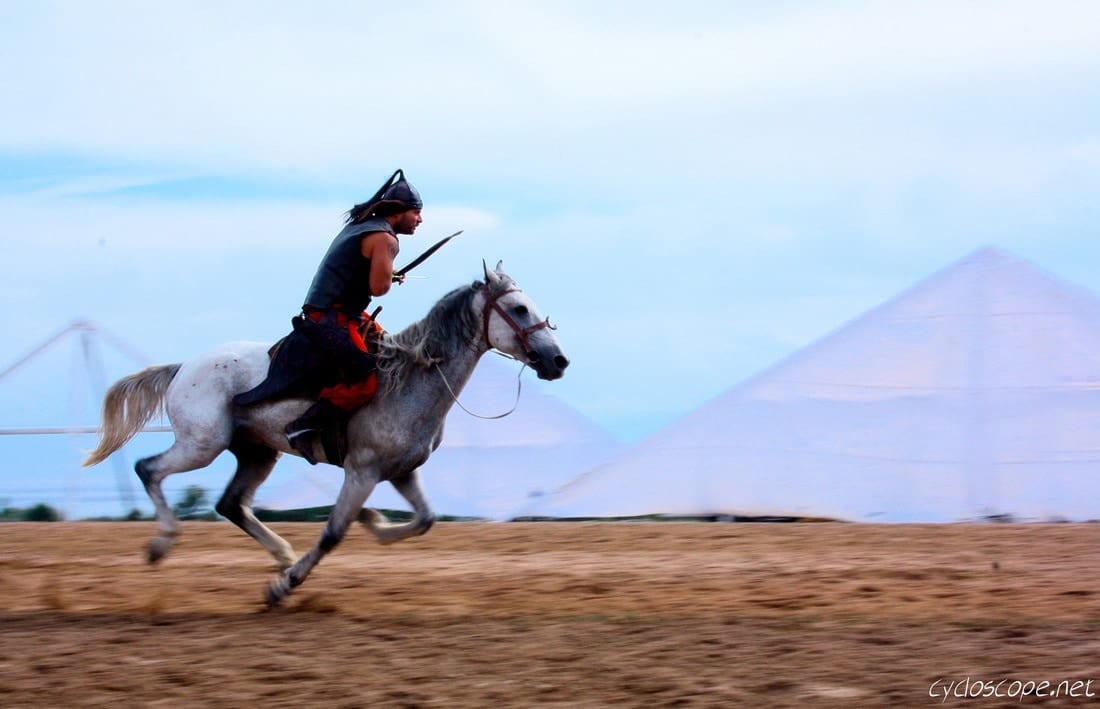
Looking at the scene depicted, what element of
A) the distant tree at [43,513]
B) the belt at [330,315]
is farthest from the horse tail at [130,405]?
the distant tree at [43,513]

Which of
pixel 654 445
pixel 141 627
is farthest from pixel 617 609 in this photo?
pixel 654 445

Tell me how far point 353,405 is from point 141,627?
1724 millimetres

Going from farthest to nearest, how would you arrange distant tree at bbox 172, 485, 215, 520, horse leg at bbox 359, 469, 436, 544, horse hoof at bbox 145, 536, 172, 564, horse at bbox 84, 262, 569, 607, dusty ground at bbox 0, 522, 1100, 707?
distant tree at bbox 172, 485, 215, 520 < horse hoof at bbox 145, 536, 172, 564 < horse leg at bbox 359, 469, 436, 544 < horse at bbox 84, 262, 569, 607 < dusty ground at bbox 0, 522, 1100, 707

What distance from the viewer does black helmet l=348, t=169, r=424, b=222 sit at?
8109 millimetres

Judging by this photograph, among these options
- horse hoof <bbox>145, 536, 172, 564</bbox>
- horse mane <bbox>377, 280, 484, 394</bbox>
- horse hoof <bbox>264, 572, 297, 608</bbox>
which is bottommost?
horse hoof <bbox>264, 572, 297, 608</bbox>

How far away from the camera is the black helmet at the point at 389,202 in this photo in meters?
8.11

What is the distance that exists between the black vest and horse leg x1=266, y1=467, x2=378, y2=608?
1019mm

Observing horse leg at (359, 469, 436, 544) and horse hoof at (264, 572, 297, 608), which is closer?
horse hoof at (264, 572, 297, 608)

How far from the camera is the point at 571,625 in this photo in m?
6.93

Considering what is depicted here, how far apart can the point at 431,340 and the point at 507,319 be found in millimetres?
508

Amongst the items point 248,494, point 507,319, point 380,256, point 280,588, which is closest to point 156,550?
point 248,494

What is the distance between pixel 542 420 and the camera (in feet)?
58.9

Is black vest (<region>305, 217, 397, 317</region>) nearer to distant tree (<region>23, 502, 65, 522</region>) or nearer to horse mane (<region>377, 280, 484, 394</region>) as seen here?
horse mane (<region>377, 280, 484, 394</region>)

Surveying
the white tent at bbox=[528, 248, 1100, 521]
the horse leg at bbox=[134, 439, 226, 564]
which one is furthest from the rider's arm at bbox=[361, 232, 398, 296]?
the white tent at bbox=[528, 248, 1100, 521]
